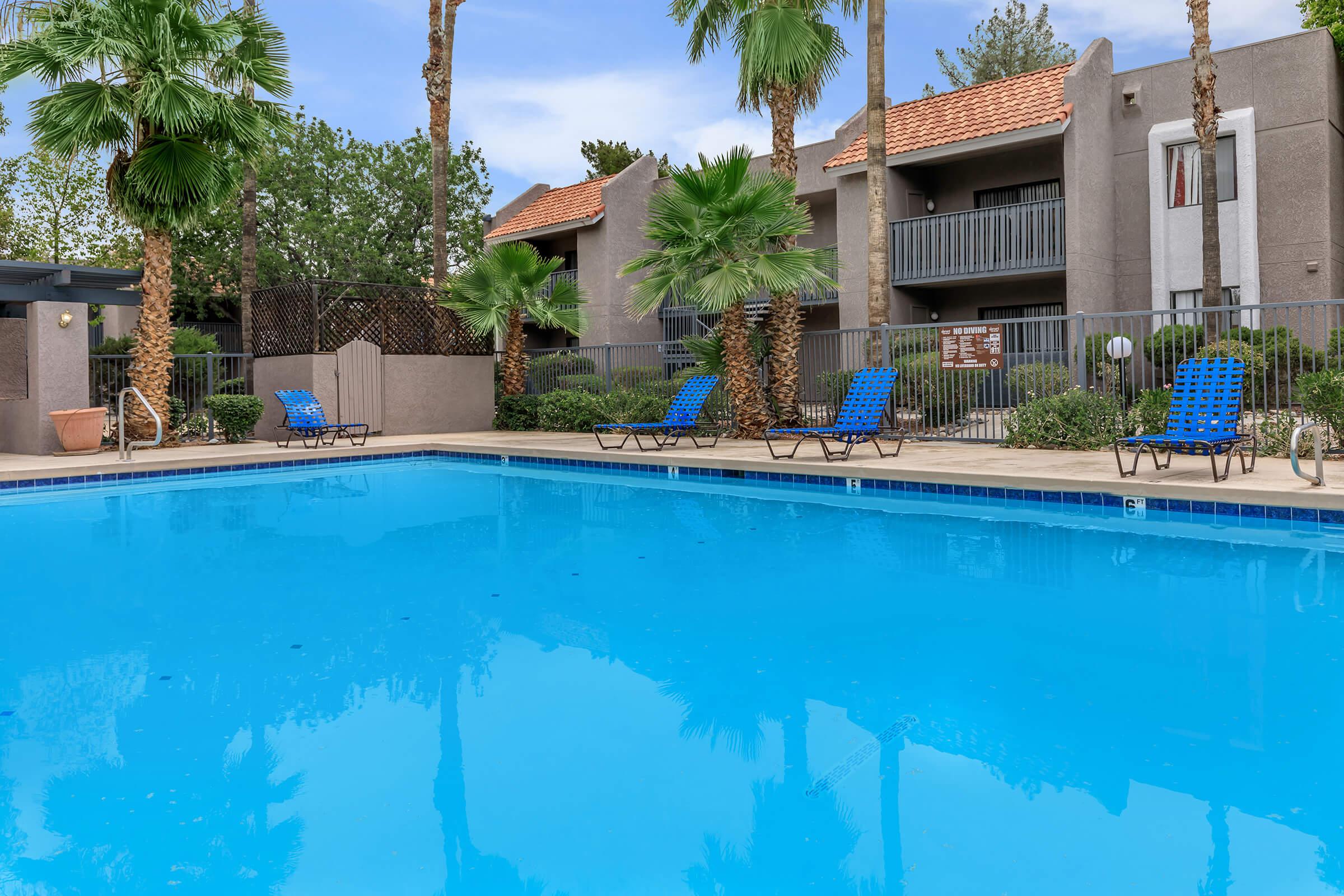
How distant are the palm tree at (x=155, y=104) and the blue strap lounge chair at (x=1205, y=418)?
1301cm

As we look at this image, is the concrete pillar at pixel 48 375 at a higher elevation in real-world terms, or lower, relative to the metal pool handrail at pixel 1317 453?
higher

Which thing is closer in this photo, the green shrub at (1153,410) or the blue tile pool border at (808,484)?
the blue tile pool border at (808,484)

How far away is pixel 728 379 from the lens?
1528 centimetres

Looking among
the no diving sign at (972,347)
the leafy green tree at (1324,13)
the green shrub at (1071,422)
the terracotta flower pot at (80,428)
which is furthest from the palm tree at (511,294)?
the leafy green tree at (1324,13)

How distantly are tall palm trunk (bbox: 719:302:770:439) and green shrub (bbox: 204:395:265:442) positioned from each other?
8111 mm

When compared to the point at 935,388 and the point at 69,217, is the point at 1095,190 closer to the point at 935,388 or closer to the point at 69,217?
the point at 935,388

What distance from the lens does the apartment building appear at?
17.5 m

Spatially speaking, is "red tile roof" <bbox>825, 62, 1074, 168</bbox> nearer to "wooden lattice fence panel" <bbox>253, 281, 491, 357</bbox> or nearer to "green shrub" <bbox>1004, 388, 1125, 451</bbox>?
"green shrub" <bbox>1004, 388, 1125, 451</bbox>

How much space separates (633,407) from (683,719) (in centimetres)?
1320

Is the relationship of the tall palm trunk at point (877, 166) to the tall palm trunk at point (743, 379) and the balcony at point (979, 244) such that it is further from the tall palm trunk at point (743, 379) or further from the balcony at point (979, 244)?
the balcony at point (979, 244)

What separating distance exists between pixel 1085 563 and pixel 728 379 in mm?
9041

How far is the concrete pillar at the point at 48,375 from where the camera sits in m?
14.8

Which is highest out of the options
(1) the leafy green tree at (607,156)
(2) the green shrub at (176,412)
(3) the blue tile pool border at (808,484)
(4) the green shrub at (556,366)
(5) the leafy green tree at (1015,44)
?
(5) the leafy green tree at (1015,44)

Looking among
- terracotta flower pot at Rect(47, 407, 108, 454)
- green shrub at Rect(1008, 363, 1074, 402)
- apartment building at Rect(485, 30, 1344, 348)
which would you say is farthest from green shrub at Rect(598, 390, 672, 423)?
terracotta flower pot at Rect(47, 407, 108, 454)
